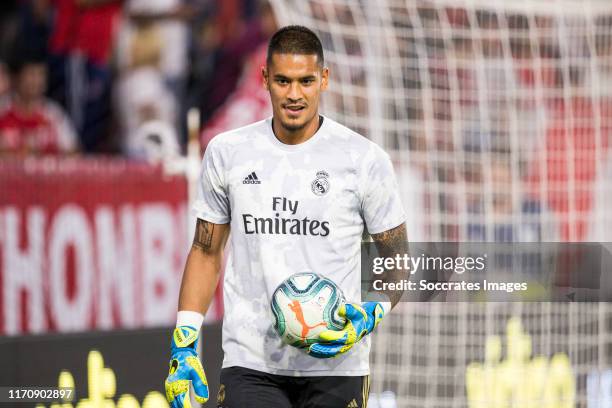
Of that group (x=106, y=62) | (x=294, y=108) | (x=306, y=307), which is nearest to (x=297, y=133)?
(x=294, y=108)

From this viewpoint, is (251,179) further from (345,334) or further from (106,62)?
(106,62)

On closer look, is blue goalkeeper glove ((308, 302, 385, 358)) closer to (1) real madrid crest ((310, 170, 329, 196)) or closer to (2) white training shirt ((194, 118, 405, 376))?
(2) white training shirt ((194, 118, 405, 376))

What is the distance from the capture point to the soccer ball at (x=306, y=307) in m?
3.77

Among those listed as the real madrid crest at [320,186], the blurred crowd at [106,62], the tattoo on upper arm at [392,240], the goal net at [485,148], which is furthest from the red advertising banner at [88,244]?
the real madrid crest at [320,186]

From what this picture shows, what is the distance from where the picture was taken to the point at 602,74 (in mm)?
6727

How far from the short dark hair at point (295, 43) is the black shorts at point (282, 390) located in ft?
3.44

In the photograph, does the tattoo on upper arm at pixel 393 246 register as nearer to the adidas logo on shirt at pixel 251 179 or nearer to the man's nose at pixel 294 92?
the adidas logo on shirt at pixel 251 179

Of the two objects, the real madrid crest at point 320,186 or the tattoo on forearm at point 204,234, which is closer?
the real madrid crest at point 320,186

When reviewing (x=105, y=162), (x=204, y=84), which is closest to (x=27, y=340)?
(x=105, y=162)

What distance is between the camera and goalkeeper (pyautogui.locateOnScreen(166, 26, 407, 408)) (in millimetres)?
3893

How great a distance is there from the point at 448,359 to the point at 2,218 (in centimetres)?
335

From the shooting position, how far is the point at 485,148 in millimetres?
6617

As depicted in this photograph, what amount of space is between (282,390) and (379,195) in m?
0.73

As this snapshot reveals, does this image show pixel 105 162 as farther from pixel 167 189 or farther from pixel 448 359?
pixel 448 359
